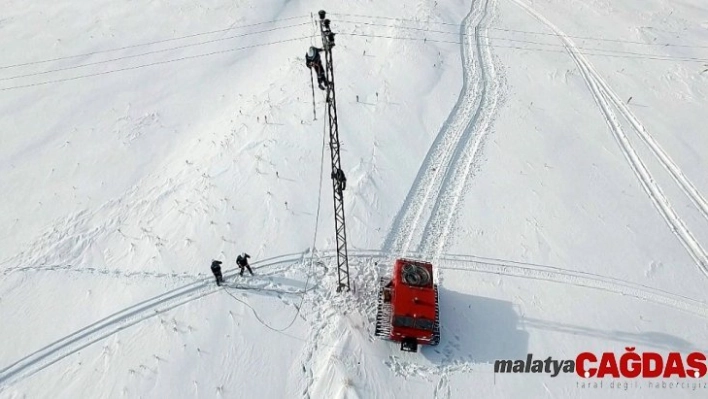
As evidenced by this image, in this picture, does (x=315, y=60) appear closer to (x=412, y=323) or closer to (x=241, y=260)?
(x=241, y=260)

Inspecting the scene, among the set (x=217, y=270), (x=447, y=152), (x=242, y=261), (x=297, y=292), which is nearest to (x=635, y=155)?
(x=447, y=152)

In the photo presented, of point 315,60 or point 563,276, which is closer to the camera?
point 315,60

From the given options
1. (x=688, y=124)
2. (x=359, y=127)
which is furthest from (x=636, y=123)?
(x=359, y=127)

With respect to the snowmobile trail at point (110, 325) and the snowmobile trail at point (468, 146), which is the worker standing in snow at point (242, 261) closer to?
the snowmobile trail at point (110, 325)

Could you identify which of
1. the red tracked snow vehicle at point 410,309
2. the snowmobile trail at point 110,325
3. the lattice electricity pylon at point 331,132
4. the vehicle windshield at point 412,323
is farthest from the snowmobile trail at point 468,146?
the snowmobile trail at point 110,325

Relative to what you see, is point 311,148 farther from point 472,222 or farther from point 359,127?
point 472,222

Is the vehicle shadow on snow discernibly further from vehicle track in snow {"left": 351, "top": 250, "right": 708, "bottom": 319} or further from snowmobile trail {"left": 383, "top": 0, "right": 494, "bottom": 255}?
snowmobile trail {"left": 383, "top": 0, "right": 494, "bottom": 255}

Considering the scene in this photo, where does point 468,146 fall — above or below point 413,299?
above
